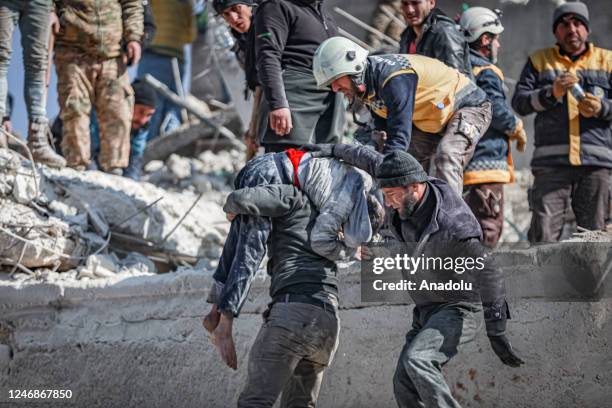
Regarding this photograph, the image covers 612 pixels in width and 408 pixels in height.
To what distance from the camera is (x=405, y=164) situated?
3.85 metres

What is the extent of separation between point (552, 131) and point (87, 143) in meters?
3.29

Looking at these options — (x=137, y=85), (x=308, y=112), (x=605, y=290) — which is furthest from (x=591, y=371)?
(x=137, y=85)

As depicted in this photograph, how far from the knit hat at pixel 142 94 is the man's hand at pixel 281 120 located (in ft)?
9.42

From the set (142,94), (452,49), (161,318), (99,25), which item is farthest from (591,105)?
(142,94)

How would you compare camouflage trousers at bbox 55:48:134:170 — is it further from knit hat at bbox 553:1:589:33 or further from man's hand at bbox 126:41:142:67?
knit hat at bbox 553:1:589:33

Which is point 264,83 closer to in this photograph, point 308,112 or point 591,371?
point 308,112

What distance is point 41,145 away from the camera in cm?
671

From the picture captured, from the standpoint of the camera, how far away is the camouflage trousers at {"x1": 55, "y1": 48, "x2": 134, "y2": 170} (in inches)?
269

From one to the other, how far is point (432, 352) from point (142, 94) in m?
4.78

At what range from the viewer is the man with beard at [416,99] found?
4535 mm

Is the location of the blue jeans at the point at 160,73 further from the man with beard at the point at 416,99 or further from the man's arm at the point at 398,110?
the man's arm at the point at 398,110

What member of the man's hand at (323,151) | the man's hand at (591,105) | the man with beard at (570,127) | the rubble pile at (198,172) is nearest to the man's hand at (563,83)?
the man with beard at (570,127)

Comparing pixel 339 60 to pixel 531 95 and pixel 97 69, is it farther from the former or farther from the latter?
pixel 97 69

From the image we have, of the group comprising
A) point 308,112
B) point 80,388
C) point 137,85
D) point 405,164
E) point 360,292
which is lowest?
point 80,388
